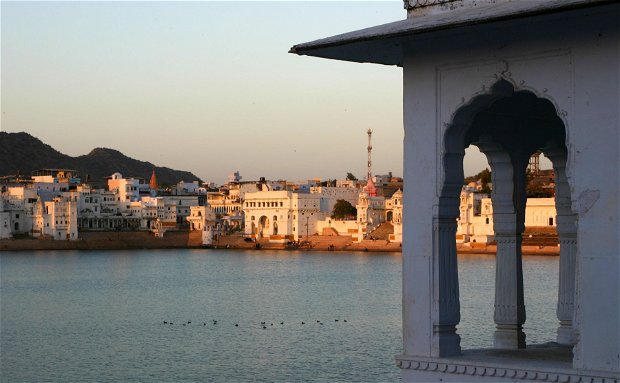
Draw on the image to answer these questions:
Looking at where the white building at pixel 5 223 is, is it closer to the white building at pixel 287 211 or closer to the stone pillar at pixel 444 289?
the white building at pixel 287 211

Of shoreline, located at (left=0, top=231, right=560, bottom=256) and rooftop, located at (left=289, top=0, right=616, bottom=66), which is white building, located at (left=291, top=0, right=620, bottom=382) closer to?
rooftop, located at (left=289, top=0, right=616, bottom=66)

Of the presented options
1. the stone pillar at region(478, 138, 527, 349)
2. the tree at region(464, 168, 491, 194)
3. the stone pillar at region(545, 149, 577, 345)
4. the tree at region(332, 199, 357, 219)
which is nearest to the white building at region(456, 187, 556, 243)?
the tree at region(464, 168, 491, 194)

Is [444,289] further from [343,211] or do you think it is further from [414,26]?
[343,211]

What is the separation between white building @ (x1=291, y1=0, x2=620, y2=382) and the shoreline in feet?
262

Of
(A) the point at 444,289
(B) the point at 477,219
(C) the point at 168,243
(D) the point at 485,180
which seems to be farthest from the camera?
(C) the point at 168,243

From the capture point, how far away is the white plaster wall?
572cm

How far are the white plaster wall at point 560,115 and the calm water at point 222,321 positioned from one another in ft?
48.0

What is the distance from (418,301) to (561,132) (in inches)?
84.0

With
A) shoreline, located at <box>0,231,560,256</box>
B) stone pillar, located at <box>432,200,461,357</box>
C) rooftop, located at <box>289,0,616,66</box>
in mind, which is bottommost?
shoreline, located at <box>0,231,560,256</box>

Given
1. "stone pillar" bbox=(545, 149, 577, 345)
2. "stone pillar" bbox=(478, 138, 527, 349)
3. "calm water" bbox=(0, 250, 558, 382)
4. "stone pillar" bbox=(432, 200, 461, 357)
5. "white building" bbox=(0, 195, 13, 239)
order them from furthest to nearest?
"white building" bbox=(0, 195, 13, 239) < "calm water" bbox=(0, 250, 558, 382) < "stone pillar" bbox=(545, 149, 577, 345) < "stone pillar" bbox=(478, 138, 527, 349) < "stone pillar" bbox=(432, 200, 461, 357)

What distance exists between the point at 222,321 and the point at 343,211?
5981 centimetres

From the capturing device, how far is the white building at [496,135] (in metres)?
Answer: 5.73

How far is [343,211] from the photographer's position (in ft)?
310

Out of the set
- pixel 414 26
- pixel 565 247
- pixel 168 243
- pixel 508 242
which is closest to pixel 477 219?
pixel 168 243
